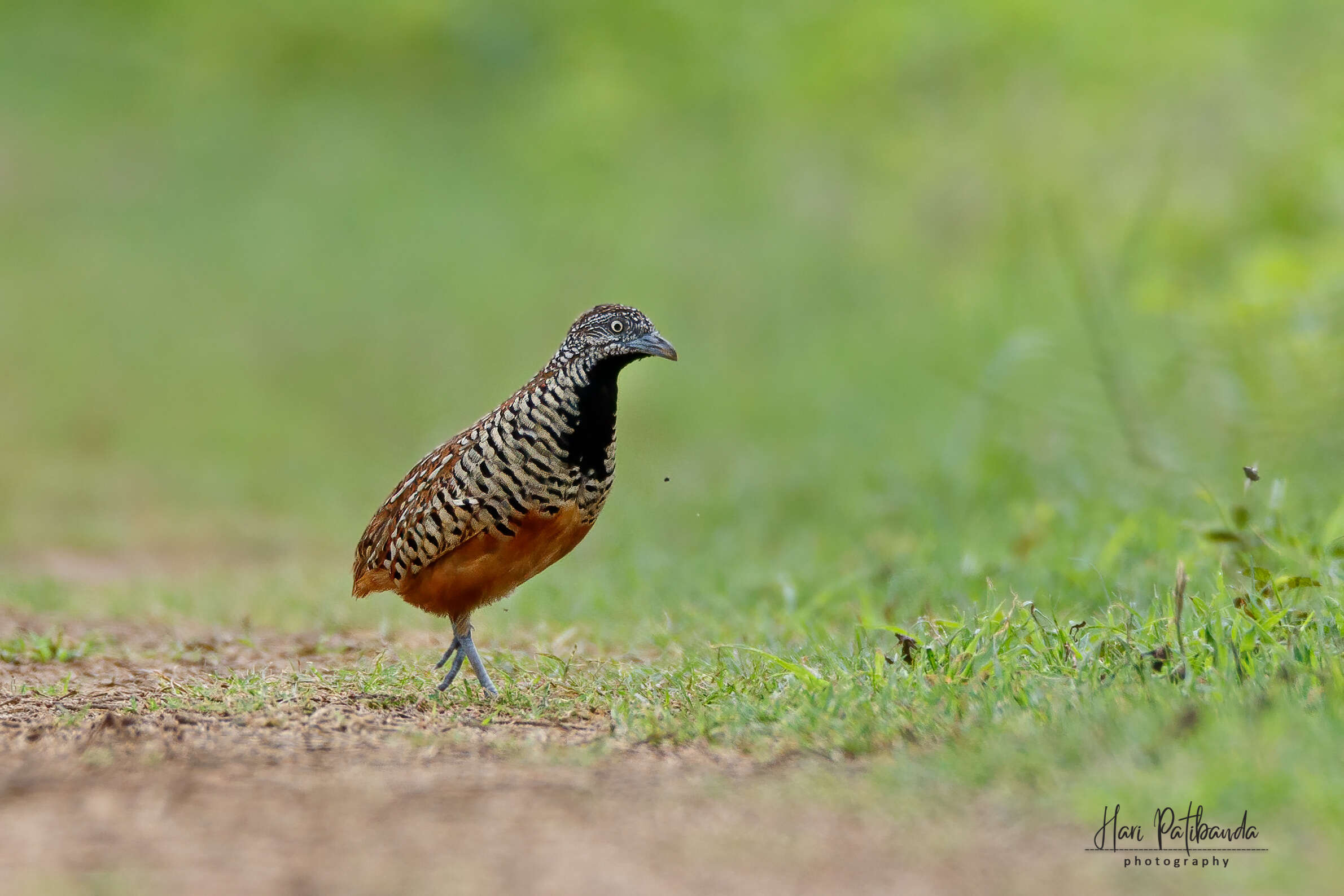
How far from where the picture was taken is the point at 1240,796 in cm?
302

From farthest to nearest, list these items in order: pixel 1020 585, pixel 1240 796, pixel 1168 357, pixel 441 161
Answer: pixel 441 161
pixel 1168 357
pixel 1020 585
pixel 1240 796

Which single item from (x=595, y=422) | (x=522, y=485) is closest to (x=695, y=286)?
(x=595, y=422)

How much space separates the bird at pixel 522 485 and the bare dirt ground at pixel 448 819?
0.64m

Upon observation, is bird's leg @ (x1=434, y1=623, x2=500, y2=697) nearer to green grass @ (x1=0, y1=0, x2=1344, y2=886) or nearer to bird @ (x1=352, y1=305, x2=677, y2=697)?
bird @ (x1=352, y1=305, x2=677, y2=697)

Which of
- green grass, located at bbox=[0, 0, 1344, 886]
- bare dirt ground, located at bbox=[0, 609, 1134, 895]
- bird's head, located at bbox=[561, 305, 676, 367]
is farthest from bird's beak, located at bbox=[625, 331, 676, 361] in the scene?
bare dirt ground, located at bbox=[0, 609, 1134, 895]

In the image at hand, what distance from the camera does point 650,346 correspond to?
465 cm

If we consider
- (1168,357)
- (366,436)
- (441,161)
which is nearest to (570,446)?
(1168,357)

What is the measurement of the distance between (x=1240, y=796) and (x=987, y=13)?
Result: 14706 millimetres

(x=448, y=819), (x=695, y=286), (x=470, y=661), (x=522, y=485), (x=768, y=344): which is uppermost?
(x=695, y=286)

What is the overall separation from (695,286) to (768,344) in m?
1.57

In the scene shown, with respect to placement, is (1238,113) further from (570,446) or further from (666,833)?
(666,833)

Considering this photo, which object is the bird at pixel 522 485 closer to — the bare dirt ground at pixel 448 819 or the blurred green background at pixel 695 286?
the bare dirt ground at pixel 448 819

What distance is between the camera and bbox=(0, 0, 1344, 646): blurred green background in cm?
756

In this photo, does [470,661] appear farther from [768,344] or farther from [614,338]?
[768,344]
